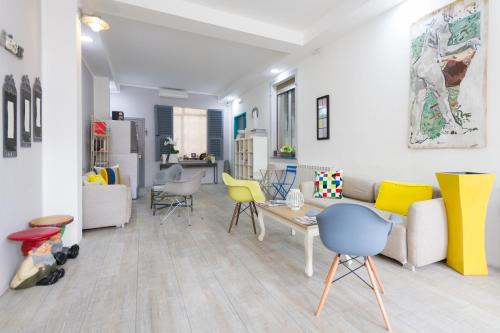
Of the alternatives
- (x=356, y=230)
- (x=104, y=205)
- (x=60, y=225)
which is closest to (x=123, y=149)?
(x=104, y=205)

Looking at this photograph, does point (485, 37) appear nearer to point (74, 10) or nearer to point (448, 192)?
point (448, 192)

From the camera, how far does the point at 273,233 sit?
3.69 metres

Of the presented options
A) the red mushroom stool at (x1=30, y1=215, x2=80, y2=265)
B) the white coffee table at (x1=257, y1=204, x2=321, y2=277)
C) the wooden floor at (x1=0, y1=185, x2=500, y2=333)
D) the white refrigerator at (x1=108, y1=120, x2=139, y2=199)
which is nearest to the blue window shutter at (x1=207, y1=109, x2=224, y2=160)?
the white refrigerator at (x1=108, y1=120, x2=139, y2=199)

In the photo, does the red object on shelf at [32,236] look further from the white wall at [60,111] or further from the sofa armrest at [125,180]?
the sofa armrest at [125,180]

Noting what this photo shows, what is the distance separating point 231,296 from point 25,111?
Answer: 253 centimetres

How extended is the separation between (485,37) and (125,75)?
24.3ft

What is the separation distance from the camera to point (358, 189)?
3.85 m

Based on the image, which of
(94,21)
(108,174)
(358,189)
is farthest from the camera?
(108,174)

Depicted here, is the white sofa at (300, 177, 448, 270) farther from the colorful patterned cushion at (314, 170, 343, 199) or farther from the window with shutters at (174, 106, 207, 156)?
the window with shutters at (174, 106, 207, 156)

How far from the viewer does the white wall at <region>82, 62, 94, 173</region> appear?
554cm

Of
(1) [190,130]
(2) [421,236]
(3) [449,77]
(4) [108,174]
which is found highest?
(1) [190,130]

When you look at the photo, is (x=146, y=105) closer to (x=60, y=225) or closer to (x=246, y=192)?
(x=246, y=192)

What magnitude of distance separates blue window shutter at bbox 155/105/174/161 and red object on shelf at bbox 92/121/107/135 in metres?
2.55

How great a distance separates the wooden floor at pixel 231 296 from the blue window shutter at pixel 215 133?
20.7ft
